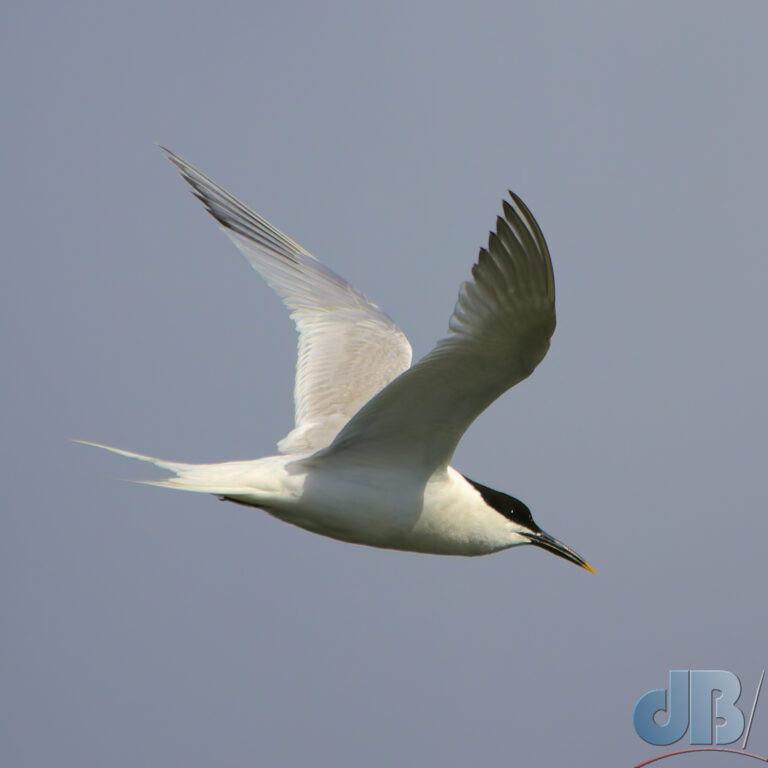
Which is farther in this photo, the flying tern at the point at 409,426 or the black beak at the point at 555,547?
the black beak at the point at 555,547

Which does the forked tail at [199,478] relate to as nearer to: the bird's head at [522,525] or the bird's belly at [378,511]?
the bird's belly at [378,511]

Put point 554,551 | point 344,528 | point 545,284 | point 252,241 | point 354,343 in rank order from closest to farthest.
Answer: point 545,284 → point 344,528 → point 554,551 → point 354,343 → point 252,241

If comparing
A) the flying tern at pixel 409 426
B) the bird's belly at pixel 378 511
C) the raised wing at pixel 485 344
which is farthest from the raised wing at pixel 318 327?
the raised wing at pixel 485 344

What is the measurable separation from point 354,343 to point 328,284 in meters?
0.75

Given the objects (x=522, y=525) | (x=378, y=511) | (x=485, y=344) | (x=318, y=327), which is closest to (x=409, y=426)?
(x=378, y=511)

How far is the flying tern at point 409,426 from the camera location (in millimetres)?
4809

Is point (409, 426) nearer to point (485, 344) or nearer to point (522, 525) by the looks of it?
point (485, 344)

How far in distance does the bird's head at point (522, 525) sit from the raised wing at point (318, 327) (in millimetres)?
910

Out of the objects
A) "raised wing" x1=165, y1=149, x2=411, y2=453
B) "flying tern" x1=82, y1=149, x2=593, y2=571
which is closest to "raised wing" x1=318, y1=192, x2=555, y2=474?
"flying tern" x1=82, y1=149, x2=593, y2=571

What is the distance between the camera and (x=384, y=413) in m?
5.39

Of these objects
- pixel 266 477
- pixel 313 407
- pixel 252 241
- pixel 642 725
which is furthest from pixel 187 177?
pixel 642 725

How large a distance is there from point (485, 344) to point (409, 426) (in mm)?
718

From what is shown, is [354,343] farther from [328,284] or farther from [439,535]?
[439,535]

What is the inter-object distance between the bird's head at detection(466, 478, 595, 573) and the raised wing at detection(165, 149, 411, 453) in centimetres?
91
